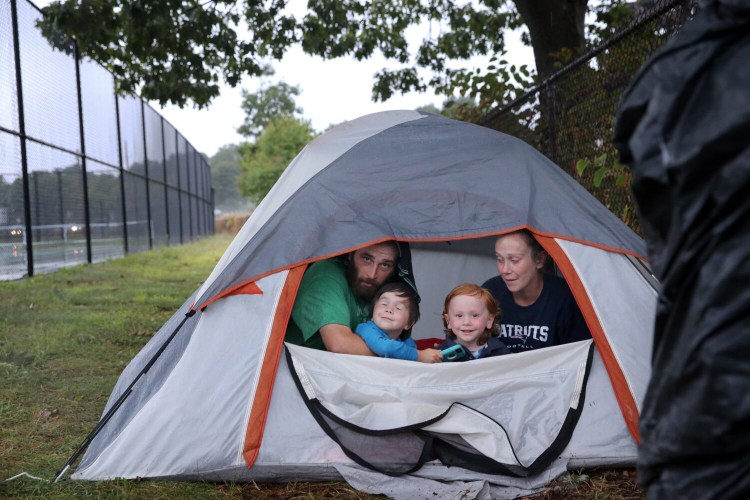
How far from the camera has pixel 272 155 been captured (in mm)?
50500

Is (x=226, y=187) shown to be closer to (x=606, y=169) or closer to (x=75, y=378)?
(x=75, y=378)

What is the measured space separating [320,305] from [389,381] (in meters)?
0.48

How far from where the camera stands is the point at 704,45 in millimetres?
1148

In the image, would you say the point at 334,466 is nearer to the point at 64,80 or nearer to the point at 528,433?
the point at 528,433

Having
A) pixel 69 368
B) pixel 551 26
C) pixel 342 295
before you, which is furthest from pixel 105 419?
pixel 551 26

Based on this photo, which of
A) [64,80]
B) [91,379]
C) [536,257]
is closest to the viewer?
[536,257]

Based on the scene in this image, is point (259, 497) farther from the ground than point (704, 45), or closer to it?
closer to it

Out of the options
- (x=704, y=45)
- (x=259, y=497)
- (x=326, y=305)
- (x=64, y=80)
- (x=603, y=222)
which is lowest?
(x=259, y=497)

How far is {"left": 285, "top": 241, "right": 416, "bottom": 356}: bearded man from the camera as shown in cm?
338

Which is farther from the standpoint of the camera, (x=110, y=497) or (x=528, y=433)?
(x=528, y=433)

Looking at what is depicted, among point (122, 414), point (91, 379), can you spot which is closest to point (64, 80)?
point (91, 379)

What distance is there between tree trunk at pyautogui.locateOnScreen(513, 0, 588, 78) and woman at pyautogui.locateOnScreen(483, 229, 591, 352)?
15.6 feet

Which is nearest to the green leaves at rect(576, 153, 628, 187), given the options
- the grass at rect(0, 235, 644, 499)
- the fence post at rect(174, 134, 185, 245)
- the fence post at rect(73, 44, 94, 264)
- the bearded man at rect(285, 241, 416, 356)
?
the bearded man at rect(285, 241, 416, 356)

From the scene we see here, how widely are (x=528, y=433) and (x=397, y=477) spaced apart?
562 millimetres
